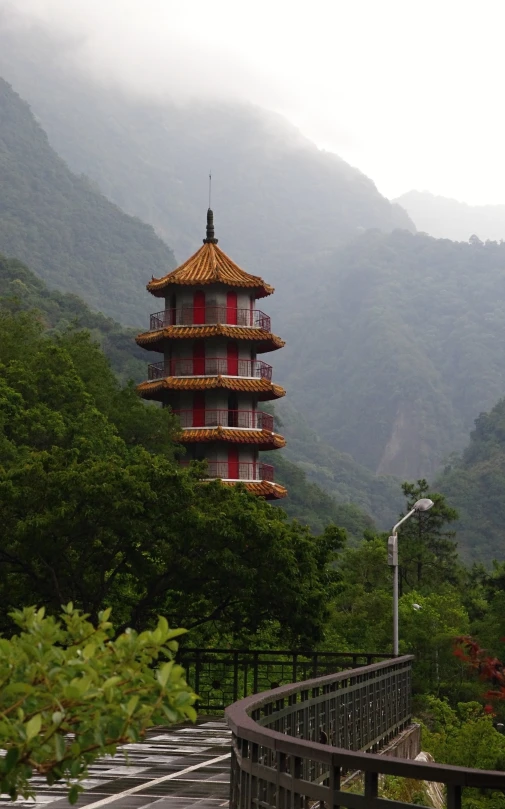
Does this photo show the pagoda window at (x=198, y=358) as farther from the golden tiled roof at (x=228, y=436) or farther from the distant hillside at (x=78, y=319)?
the distant hillside at (x=78, y=319)

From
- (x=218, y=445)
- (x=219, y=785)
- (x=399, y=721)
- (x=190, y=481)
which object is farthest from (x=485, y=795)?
(x=218, y=445)

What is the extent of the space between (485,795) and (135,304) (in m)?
147

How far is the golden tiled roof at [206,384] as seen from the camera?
50.1 meters

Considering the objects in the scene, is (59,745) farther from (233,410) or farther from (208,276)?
(208,276)

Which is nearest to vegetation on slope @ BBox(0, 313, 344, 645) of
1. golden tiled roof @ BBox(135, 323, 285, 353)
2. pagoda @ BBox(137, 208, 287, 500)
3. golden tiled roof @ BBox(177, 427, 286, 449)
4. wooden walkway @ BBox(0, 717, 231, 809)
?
wooden walkway @ BBox(0, 717, 231, 809)

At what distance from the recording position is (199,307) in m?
51.9

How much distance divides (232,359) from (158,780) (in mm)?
37296

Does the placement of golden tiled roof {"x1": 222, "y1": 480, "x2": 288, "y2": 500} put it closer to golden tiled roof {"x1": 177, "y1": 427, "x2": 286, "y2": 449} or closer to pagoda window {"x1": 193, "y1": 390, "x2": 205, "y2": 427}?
golden tiled roof {"x1": 177, "y1": 427, "x2": 286, "y2": 449}

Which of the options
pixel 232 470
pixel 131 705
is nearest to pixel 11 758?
pixel 131 705

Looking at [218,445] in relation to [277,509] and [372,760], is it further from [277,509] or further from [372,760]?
[372,760]

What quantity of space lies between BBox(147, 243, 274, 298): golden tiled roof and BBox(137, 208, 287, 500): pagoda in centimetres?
4

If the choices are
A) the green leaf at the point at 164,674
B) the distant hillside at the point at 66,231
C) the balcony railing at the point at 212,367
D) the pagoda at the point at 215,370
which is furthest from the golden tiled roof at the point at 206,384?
the distant hillside at the point at 66,231

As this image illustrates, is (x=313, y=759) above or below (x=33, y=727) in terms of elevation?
below

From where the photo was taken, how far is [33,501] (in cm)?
2778
